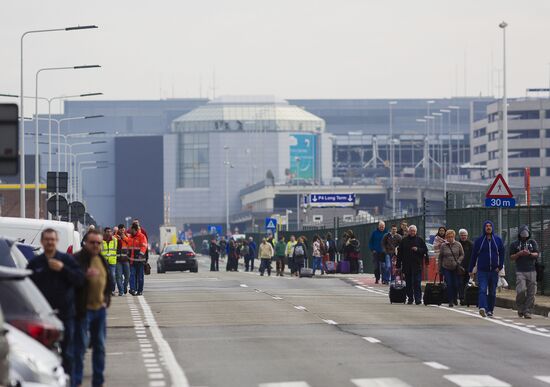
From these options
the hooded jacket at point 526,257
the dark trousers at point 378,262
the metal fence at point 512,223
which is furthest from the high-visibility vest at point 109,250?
the dark trousers at point 378,262

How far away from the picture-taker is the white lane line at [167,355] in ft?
60.9

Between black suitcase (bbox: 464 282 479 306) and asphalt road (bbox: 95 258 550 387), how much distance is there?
110 centimetres

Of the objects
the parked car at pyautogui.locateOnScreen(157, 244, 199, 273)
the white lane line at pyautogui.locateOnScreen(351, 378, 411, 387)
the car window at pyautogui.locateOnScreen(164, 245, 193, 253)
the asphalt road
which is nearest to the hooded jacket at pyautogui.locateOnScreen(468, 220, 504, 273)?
the asphalt road

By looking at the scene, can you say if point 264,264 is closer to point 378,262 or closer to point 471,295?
point 378,262

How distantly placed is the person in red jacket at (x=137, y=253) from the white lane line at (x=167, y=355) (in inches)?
326

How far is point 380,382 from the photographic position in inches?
709

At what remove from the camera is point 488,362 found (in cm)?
2080

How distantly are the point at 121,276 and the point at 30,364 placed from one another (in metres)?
29.0

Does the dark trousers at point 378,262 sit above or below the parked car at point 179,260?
above

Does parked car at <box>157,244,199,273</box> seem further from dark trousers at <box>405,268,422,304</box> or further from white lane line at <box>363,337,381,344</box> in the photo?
white lane line at <box>363,337,381,344</box>

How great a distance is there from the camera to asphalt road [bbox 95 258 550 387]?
18.8 meters

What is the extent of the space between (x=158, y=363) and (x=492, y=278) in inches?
490

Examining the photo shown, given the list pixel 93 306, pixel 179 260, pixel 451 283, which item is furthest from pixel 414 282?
pixel 179 260

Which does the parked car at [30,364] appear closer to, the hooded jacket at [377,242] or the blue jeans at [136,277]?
the blue jeans at [136,277]
